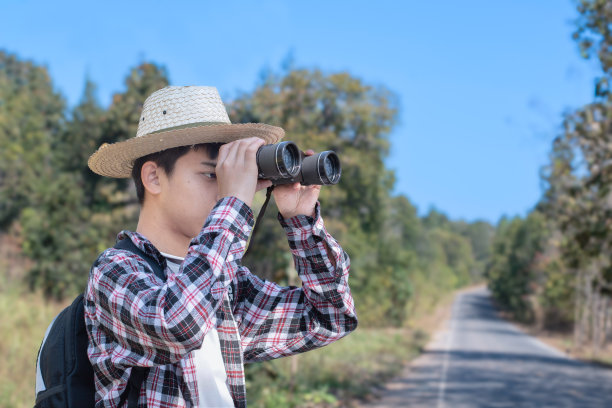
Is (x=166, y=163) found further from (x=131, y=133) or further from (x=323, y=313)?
(x=131, y=133)

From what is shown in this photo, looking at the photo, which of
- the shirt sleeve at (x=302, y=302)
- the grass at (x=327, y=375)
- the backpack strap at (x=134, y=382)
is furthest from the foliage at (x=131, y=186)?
the backpack strap at (x=134, y=382)

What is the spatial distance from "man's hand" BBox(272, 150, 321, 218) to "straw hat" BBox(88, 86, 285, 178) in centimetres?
20

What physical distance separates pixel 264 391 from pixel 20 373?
2517mm

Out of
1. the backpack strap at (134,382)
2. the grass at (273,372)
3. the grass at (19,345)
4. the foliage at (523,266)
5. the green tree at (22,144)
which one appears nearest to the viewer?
the backpack strap at (134,382)

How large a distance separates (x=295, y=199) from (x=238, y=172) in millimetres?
257

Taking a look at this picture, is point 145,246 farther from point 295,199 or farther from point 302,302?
point 302,302

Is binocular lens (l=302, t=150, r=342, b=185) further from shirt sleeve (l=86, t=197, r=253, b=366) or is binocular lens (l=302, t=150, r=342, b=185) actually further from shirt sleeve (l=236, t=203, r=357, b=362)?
shirt sleeve (l=86, t=197, r=253, b=366)

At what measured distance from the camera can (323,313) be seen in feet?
5.52

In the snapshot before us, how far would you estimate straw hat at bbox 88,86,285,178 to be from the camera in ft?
4.91

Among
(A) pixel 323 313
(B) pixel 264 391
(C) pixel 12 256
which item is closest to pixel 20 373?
(B) pixel 264 391

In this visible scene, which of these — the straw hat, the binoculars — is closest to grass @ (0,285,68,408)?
the straw hat

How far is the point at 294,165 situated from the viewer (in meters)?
1.50

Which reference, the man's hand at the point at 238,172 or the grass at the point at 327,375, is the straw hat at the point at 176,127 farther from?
the grass at the point at 327,375

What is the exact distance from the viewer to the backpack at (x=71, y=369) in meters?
1.33
